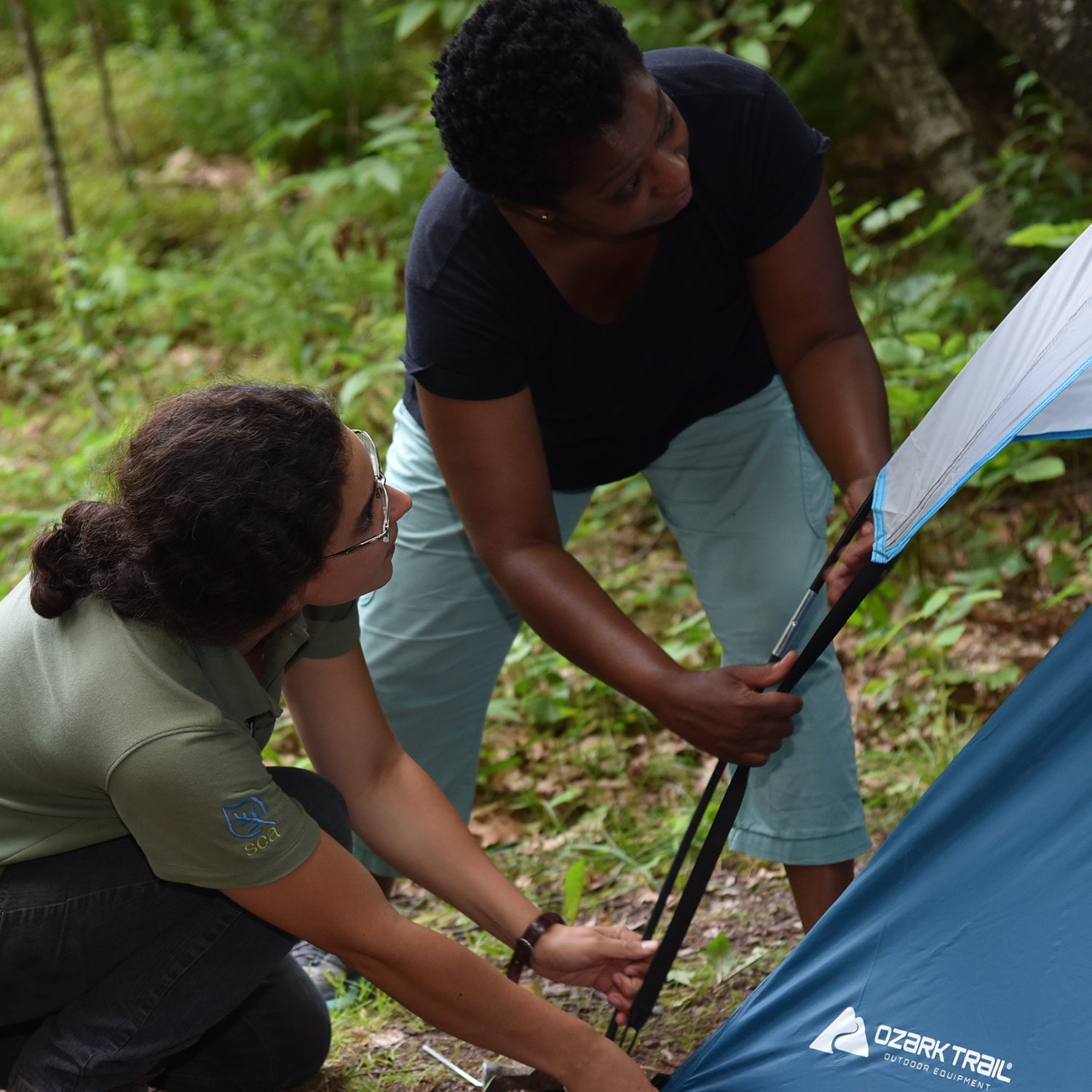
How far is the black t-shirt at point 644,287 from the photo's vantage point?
5.45 ft

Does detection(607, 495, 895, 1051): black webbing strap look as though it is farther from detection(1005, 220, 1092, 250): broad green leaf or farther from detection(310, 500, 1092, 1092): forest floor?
detection(1005, 220, 1092, 250): broad green leaf

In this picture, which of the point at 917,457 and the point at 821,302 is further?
the point at 821,302

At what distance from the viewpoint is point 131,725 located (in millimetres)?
1313

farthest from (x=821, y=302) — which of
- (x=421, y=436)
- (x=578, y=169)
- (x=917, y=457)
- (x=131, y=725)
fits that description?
(x=131, y=725)

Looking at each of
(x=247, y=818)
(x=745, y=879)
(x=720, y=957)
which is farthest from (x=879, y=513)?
(x=745, y=879)

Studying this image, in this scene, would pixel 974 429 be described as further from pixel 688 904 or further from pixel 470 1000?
pixel 470 1000

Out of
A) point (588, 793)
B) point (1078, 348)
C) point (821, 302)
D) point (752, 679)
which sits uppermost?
point (1078, 348)

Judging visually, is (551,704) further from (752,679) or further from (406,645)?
(752,679)

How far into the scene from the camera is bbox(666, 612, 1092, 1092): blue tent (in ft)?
4.39

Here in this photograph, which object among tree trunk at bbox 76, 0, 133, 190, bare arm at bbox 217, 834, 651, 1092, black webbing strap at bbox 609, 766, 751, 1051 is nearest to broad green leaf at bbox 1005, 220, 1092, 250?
black webbing strap at bbox 609, 766, 751, 1051

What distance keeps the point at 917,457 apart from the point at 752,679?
35cm

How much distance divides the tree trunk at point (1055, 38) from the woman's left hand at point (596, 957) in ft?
5.89

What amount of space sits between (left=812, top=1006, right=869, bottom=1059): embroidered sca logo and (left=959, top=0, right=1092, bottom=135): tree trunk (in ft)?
5.88

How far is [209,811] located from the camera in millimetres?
1308
